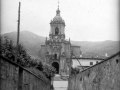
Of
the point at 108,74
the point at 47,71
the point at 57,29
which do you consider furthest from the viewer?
the point at 57,29

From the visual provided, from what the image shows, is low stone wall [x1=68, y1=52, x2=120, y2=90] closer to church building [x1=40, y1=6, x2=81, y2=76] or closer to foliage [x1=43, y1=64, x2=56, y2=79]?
foliage [x1=43, y1=64, x2=56, y2=79]

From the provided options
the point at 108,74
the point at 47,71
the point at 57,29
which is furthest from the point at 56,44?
the point at 108,74

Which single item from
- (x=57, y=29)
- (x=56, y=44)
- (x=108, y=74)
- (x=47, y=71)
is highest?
(x=57, y=29)

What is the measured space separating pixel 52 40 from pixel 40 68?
29.7m

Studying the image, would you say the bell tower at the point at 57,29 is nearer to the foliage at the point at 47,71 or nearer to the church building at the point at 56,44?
the church building at the point at 56,44

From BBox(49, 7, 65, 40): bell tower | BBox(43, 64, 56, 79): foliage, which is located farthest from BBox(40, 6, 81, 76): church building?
BBox(43, 64, 56, 79): foliage

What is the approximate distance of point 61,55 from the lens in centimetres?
5638

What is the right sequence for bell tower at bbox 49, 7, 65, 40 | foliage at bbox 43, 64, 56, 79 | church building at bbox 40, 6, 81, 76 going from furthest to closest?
1. bell tower at bbox 49, 7, 65, 40
2. church building at bbox 40, 6, 81, 76
3. foliage at bbox 43, 64, 56, 79

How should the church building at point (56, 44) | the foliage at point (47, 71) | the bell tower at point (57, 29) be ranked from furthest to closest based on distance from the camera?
the bell tower at point (57, 29), the church building at point (56, 44), the foliage at point (47, 71)

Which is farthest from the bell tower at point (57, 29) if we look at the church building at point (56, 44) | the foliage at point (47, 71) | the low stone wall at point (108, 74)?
the low stone wall at point (108, 74)

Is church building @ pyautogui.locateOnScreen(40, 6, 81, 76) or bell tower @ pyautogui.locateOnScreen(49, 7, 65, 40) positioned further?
bell tower @ pyautogui.locateOnScreen(49, 7, 65, 40)

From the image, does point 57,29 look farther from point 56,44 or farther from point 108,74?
point 108,74

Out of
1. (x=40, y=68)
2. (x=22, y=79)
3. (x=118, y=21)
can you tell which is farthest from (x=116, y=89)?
(x=40, y=68)

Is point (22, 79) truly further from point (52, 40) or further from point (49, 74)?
point (52, 40)
